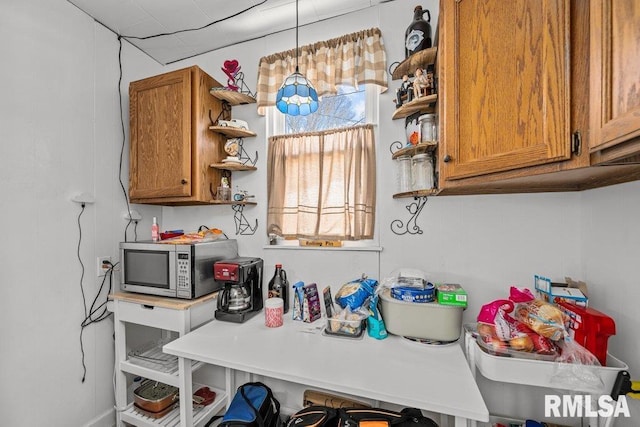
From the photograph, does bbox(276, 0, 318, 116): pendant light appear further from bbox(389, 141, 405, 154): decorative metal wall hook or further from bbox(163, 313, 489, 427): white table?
bbox(163, 313, 489, 427): white table

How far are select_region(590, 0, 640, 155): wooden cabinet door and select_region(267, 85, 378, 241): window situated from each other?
105 cm

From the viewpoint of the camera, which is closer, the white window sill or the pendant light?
the pendant light

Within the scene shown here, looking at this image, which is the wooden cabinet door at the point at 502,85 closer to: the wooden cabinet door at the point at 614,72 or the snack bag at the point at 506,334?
the wooden cabinet door at the point at 614,72

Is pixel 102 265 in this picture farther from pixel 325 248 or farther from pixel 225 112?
pixel 325 248

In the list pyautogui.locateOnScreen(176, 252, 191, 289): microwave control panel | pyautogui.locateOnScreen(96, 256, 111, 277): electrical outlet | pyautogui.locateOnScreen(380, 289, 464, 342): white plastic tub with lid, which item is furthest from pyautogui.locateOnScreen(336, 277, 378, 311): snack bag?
pyautogui.locateOnScreen(96, 256, 111, 277): electrical outlet

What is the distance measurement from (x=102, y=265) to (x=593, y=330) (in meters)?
2.58

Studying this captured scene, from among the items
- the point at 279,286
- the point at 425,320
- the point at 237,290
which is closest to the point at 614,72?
the point at 425,320

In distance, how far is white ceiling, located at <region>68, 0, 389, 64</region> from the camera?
1.65 m

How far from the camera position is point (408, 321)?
4.21ft

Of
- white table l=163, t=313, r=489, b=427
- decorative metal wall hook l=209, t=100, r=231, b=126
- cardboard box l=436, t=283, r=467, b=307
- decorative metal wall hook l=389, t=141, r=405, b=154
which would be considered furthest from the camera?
decorative metal wall hook l=209, t=100, r=231, b=126

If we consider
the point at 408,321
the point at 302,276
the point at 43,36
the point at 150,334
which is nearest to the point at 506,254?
the point at 408,321

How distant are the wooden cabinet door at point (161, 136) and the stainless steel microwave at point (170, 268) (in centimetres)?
37

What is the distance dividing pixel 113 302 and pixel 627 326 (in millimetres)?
2618

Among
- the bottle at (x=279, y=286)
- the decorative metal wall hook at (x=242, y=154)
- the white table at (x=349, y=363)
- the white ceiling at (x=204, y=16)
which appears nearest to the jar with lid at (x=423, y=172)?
the white table at (x=349, y=363)
